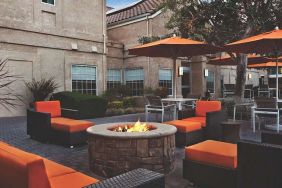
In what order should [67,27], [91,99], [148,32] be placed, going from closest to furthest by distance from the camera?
[91,99]
[67,27]
[148,32]

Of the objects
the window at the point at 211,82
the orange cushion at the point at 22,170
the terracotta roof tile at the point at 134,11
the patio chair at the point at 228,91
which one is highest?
the terracotta roof tile at the point at 134,11

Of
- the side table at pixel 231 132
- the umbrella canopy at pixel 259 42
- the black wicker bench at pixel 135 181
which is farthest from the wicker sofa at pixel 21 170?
the umbrella canopy at pixel 259 42

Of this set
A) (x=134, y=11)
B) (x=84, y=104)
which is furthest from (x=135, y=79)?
(x=84, y=104)

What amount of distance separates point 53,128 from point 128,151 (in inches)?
120

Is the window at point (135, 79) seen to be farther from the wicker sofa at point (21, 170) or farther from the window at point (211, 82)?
the wicker sofa at point (21, 170)

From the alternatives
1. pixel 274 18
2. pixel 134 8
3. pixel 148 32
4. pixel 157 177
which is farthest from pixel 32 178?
pixel 134 8

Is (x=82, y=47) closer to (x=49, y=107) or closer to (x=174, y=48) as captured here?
(x=174, y=48)

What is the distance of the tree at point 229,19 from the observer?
11.3 m

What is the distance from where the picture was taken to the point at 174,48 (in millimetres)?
9570

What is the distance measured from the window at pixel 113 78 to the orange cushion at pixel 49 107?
9.55 m

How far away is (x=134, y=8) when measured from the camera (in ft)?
65.0

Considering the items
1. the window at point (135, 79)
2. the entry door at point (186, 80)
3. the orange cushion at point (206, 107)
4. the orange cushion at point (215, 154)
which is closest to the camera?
the orange cushion at point (215, 154)

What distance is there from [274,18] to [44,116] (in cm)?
1007

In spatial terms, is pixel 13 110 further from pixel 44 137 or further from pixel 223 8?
pixel 223 8
